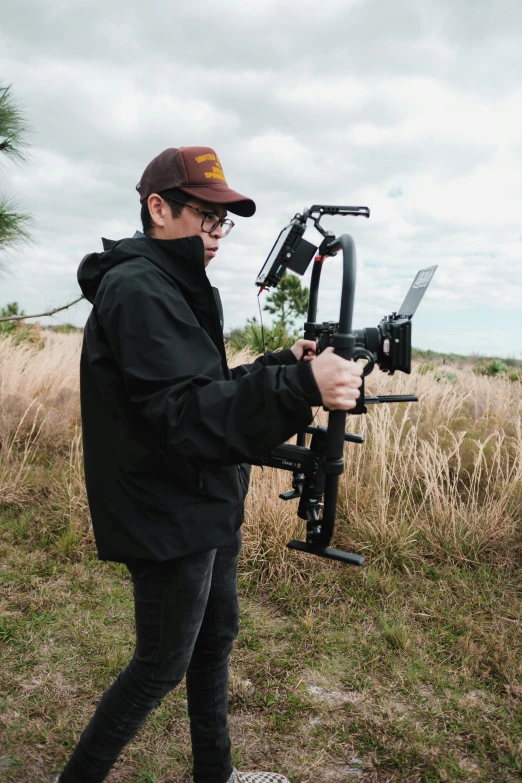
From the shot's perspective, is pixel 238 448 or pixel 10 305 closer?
pixel 238 448

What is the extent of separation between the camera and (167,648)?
168cm

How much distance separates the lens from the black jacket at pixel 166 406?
4.50ft

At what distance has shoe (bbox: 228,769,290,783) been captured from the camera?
2148 mm

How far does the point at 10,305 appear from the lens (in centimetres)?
1414

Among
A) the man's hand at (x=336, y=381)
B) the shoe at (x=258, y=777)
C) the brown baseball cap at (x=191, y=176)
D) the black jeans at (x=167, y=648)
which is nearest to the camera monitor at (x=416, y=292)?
the man's hand at (x=336, y=381)

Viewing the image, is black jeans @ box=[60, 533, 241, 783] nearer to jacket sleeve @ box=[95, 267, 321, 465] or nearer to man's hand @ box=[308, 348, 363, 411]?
jacket sleeve @ box=[95, 267, 321, 465]

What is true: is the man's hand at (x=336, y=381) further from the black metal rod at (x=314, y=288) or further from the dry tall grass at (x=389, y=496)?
the dry tall grass at (x=389, y=496)

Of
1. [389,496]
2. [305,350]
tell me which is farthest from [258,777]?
[389,496]

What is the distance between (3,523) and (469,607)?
3.34 meters

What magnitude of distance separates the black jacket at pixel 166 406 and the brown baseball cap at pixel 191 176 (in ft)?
0.60

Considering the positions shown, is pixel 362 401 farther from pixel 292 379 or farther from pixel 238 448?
pixel 238 448

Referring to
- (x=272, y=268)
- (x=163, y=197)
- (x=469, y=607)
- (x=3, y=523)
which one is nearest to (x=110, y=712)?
(x=272, y=268)

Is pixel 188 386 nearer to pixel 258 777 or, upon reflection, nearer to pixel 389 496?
pixel 258 777

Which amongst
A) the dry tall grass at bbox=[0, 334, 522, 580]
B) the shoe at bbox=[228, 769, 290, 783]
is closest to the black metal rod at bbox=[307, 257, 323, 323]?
the shoe at bbox=[228, 769, 290, 783]
